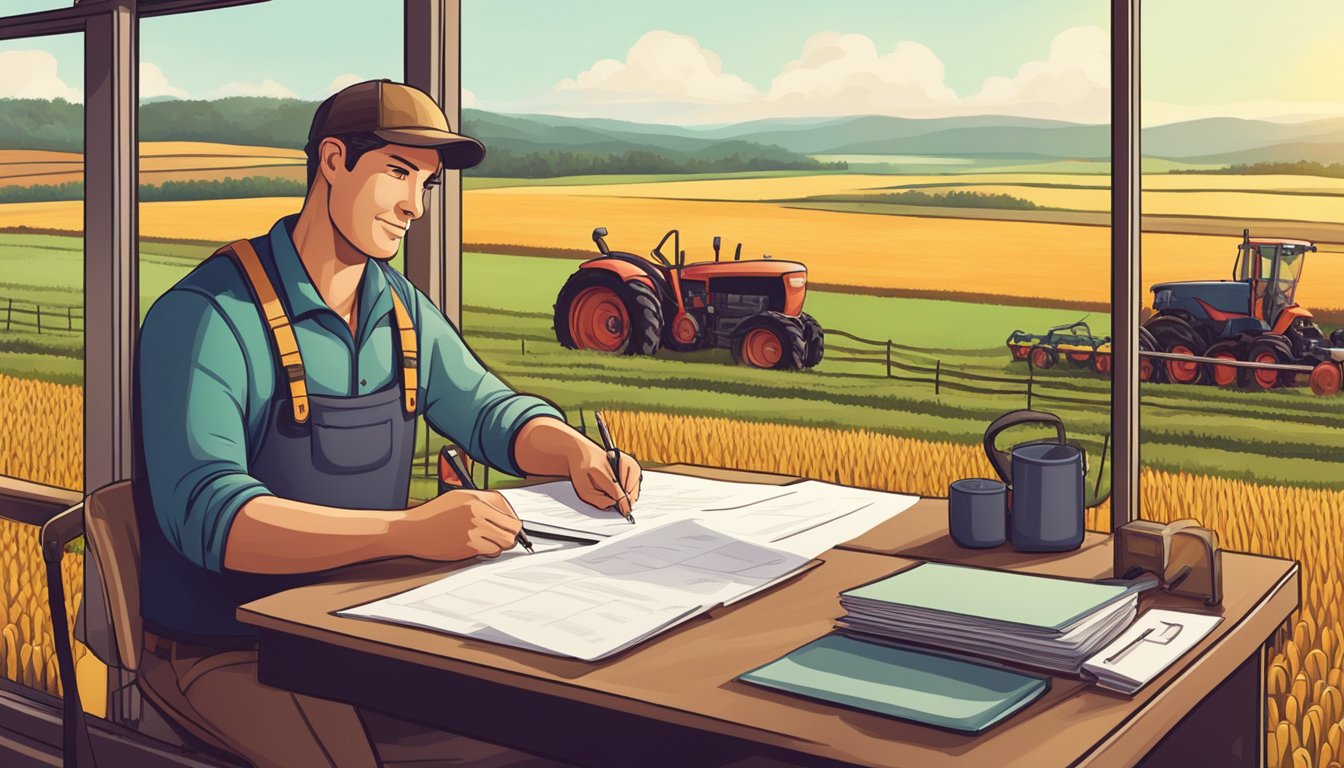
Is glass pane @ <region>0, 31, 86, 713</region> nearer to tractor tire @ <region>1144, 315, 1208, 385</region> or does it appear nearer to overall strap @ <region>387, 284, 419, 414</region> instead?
overall strap @ <region>387, 284, 419, 414</region>

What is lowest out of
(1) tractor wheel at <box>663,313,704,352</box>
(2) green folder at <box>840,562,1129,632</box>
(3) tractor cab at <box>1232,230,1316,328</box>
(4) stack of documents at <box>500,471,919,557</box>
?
(2) green folder at <box>840,562,1129,632</box>

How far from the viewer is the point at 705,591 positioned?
4.07 feet

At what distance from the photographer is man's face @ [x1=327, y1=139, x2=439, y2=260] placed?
1.61m

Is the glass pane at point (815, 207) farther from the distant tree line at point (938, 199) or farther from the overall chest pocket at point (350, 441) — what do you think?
the overall chest pocket at point (350, 441)

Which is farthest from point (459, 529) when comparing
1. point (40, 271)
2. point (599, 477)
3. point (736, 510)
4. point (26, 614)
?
point (40, 271)

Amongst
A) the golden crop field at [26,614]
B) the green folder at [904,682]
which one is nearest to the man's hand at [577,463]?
the green folder at [904,682]

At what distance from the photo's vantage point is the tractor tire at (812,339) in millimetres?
8945

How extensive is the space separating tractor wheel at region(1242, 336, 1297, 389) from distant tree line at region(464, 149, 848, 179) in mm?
3506

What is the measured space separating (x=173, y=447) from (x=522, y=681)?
2.20 feet

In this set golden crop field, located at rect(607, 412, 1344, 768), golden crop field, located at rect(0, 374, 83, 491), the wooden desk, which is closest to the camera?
the wooden desk

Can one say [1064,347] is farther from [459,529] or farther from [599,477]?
[459,529]

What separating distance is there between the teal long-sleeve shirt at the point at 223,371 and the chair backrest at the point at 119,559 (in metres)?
0.17

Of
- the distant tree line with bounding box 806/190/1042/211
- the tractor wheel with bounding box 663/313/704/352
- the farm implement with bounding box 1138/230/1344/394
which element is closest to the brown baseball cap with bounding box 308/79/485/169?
the tractor wheel with bounding box 663/313/704/352

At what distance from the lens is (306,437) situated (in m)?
1.61
